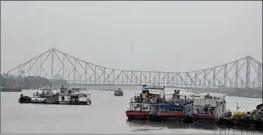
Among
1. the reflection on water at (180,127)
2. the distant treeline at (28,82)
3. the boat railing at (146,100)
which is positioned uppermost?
the distant treeline at (28,82)

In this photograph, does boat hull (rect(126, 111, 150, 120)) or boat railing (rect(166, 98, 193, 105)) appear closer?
boat hull (rect(126, 111, 150, 120))

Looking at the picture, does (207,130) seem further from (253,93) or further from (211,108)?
(253,93)

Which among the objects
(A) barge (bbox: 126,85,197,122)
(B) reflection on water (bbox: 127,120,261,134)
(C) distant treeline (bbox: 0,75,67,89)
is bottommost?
(B) reflection on water (bbox: 127,120,261,134)

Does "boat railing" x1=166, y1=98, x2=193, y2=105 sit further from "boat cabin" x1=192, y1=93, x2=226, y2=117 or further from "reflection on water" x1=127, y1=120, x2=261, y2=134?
"reflection on water" x1=127, y1=120, x2=261, y2=134

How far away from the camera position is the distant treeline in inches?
3324

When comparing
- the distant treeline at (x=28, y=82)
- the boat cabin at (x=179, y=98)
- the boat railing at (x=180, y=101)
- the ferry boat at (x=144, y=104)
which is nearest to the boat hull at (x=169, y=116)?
the ferry boat at (x=144, y=104)

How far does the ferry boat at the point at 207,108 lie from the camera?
24.1 m

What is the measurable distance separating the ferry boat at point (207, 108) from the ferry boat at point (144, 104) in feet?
6.69

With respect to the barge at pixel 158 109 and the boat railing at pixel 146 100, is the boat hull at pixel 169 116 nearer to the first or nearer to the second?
the barge at pixel 158 109

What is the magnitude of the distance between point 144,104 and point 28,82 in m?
67.1

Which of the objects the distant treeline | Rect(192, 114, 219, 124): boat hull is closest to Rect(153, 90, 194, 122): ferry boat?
Rect(192, 114, 219, 124): boat hull

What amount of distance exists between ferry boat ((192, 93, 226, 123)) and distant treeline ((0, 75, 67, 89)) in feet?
200

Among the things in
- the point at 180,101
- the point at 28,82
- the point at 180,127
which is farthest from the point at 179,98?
the point at 28,82

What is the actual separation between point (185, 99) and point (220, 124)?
3.67 meters
